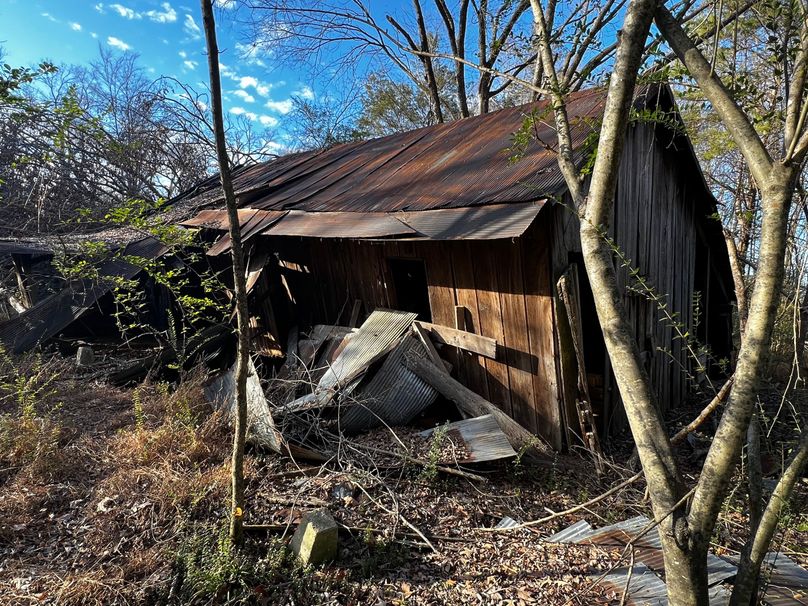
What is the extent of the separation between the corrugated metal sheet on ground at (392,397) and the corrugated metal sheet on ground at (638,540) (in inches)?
80.4

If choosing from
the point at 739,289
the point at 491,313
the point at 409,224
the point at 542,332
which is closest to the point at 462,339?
the point at 491,313

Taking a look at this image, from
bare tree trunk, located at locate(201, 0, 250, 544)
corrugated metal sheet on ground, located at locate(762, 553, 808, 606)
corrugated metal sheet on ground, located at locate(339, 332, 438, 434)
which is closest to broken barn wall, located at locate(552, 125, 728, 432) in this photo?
corrugated metal sheet on ground, located at locate(339, 332, 438, 434)

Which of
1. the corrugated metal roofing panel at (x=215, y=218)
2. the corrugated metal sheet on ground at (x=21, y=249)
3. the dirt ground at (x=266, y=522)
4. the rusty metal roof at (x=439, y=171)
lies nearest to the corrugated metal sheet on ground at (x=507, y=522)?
the dirt ground at (x=266, y=522)

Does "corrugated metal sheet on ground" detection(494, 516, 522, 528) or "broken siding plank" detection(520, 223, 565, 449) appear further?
"broken siding plank" detection(520, 223, 565, 449)

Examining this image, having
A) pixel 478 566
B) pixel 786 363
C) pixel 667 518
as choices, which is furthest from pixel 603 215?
pixel 786 363

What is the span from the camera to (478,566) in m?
3.06

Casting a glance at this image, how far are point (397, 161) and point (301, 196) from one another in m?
1.63

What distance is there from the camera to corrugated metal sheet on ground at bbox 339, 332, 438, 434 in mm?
4820

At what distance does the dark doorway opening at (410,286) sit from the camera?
6.21 m

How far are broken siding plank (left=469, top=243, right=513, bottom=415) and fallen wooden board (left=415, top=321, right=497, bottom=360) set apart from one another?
0.30ft

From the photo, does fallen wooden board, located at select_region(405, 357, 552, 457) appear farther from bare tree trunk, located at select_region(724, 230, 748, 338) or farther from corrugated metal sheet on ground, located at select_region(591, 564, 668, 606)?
bare tree trunk, located at select_region(724, 230, 748, 338)

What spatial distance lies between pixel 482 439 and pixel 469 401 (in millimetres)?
710

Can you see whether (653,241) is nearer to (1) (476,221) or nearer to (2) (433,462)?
(1) (476,221)

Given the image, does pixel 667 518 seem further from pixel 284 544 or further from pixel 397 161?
pixel 397 161
